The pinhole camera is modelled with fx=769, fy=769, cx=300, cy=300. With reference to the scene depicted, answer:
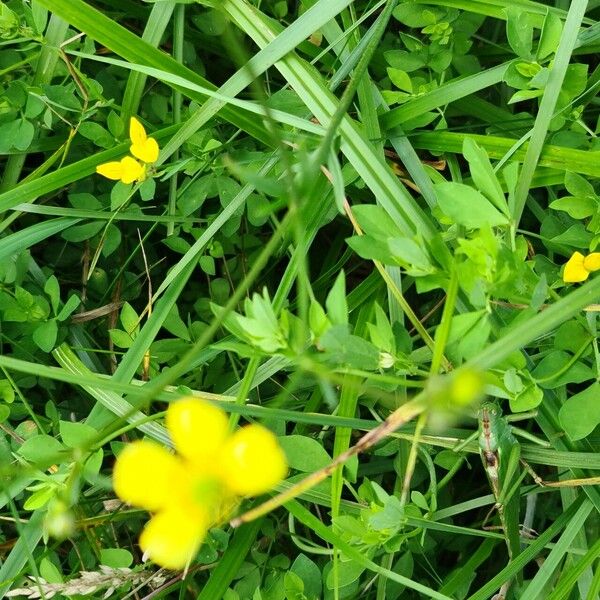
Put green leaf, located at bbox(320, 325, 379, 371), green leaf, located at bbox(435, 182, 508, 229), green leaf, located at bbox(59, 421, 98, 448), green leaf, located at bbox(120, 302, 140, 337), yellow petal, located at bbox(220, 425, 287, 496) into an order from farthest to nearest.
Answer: green leaf, located at bbox(120, 302, 140, 337) → green leaf, located at bbox(59, 421, 98, 448) → green leaf, located at bbox(435, 182, 508, 229) → green leaf, located at bbox(320, 325, 379, 371) → yellow petal, located at bbox(220, 425, 287, 496)

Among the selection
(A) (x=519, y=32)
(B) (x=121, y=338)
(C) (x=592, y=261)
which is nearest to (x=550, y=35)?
(A) (x=519, y=32)

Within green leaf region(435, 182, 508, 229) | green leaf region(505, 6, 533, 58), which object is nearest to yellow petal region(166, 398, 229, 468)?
green leaf region(435, 182, 508, 229)

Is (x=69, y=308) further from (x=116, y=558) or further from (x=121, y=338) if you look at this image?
(x=116, y=558)

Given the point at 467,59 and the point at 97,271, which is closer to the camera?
the point at 467,59

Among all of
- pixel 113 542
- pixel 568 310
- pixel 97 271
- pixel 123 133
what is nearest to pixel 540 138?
pixel 568 310

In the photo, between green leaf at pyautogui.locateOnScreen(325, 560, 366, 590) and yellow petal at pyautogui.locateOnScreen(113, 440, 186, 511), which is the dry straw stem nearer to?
green leaf at pyautogui.locateOnScreen(325, 560, 366, 590)

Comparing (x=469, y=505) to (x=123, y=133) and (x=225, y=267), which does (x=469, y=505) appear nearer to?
(x=225, y=267)
